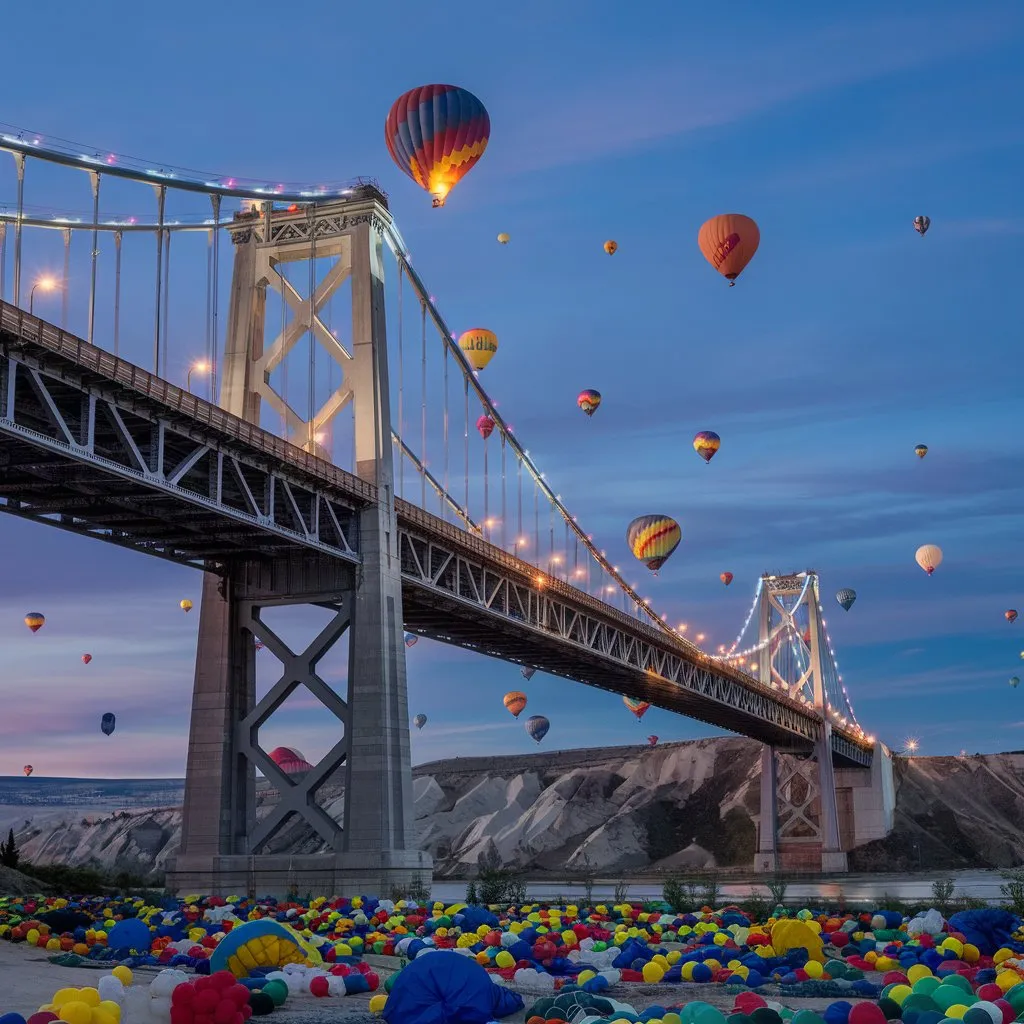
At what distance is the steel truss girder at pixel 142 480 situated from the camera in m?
24.1

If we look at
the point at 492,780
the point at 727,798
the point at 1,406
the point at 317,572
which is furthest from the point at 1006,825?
the point at 1,406

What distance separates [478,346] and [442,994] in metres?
49.8

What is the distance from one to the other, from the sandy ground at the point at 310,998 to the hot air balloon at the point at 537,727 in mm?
102265

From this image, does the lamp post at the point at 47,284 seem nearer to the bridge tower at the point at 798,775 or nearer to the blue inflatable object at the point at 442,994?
the blue inflatable object at the point at 442,994

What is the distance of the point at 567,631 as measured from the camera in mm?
51156

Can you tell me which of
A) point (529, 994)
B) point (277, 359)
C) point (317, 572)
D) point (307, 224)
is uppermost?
point (307, 224)

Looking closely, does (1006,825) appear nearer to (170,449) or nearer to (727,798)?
(727,798)

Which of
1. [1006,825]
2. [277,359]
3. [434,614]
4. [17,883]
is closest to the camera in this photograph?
[17,883]

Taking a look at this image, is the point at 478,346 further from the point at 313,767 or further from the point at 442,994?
the point at 442,994

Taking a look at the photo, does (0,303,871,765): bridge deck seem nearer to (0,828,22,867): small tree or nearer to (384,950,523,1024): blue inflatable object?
(0,828,22,867): small tree

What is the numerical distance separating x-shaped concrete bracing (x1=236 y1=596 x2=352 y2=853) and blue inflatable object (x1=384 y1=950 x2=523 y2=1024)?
21611 millimetres

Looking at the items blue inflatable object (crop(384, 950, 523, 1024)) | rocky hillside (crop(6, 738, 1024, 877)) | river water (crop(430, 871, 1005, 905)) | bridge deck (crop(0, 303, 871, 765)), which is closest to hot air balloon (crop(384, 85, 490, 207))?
bridge deck (crop(0, 303, 871, 765))

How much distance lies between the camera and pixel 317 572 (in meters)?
35.7

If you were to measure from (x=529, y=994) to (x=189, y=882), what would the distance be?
20.4 m
